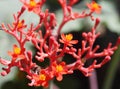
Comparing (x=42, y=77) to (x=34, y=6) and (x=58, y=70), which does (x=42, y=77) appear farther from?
(x=34, y=6)

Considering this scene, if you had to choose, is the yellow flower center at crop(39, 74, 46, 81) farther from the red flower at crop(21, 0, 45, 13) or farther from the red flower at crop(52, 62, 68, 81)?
the red flower at crop(21, 0, 45, 13)

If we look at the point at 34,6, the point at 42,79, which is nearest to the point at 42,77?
the point at 42,79

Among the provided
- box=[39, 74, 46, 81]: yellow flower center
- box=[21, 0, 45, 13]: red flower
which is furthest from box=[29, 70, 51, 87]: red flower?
box=[21, 0, 45, 13]: red flower

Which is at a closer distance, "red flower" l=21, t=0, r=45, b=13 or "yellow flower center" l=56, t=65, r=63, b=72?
"yellow flower center" l=56, t=65, r=63, b=72

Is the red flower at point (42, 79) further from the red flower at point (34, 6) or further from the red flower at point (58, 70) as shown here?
the red flower at point (34, 6)

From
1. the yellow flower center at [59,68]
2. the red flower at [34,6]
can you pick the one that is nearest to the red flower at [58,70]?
the yellow flower center at [59,68]

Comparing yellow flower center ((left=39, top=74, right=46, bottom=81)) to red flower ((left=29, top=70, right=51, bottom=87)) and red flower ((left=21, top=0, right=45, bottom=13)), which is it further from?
red flower ((left=21, top=0, right=45, bottom=13))

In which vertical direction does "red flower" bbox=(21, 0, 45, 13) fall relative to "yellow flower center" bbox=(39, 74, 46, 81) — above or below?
above

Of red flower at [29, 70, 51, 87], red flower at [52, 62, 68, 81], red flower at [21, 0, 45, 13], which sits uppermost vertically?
red flower at [21, 0, 45, 13]

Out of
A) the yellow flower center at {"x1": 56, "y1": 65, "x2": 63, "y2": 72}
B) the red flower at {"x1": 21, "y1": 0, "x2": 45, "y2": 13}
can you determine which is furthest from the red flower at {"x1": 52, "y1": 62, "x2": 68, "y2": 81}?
the red flower at {"x1": 21, "y1": 0, "x2": 45, "y2": 13}

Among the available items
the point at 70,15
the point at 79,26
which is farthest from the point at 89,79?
the point at 70,15

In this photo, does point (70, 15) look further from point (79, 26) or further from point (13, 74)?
point (79, 26)
